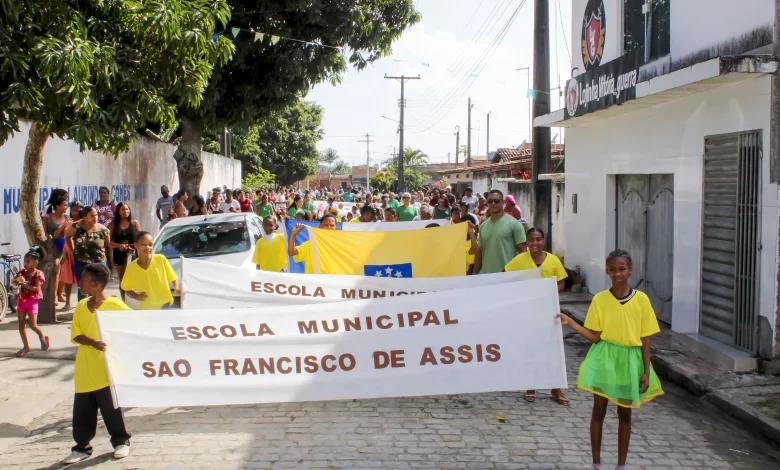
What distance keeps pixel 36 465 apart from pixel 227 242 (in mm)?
5996

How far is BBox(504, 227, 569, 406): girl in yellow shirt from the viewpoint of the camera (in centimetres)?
700

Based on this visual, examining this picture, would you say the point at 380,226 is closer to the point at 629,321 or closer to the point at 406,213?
the point at 406,213

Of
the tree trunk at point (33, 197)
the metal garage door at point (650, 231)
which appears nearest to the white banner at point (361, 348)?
the tree trunk at point (33, 197)

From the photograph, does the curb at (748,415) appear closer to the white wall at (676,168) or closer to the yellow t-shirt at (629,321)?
the white wall at (676,168)

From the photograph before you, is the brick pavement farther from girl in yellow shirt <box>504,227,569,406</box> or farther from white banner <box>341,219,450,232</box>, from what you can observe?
white banner <box>341,219,450,232</box>

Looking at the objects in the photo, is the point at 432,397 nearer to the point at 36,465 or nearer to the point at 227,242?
the point at 36,465

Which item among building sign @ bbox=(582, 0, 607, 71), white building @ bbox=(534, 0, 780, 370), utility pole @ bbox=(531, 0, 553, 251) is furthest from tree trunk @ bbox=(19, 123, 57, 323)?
building sign @ bbox=(582, 0, 607, 71)

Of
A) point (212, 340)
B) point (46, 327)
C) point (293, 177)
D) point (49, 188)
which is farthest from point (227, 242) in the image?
point (293, 177)

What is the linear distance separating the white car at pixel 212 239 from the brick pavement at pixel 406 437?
4.00 metres

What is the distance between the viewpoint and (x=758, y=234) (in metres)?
7.83

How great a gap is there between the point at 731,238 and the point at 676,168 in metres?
1.71

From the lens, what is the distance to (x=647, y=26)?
1089cm

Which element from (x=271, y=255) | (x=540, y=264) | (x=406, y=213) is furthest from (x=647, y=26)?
(x=271, y=255)

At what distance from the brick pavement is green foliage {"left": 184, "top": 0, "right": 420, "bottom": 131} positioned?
1044 centimetres
